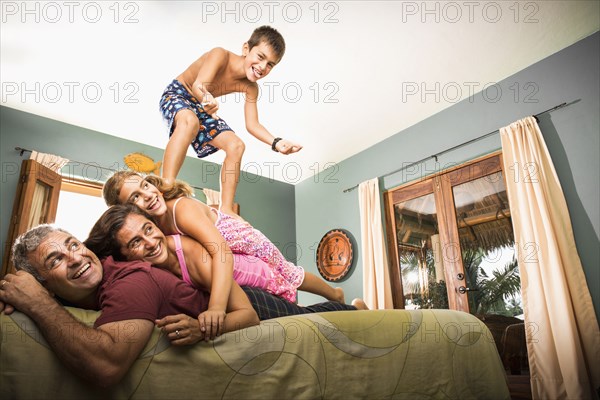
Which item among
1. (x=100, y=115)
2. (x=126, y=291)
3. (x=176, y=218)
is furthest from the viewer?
(x=100, y=115)

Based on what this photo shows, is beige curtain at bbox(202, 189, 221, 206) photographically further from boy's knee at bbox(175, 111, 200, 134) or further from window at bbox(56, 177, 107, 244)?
boy's knee at bbox(175, 111, 200, 134)

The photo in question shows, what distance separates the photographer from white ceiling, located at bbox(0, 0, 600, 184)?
2.72m

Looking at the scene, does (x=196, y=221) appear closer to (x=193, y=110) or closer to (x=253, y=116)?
(x=193, y=110)

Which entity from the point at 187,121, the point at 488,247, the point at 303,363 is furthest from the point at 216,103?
the point at 488,247

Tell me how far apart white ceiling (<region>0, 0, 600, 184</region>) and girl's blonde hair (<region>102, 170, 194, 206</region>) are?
5.69 feet

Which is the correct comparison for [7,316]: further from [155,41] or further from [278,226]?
[278,226]

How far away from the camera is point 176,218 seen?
1.37 m

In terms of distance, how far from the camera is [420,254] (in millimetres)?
4000

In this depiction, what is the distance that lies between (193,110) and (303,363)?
1.24m

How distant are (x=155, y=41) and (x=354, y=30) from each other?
62.7 inches

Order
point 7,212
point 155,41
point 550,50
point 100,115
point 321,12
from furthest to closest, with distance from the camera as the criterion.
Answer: point 100,115 < point 7,212 < point 550,50 < point 155,41 < point 321,12

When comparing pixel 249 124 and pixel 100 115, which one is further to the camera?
pixel 100 115

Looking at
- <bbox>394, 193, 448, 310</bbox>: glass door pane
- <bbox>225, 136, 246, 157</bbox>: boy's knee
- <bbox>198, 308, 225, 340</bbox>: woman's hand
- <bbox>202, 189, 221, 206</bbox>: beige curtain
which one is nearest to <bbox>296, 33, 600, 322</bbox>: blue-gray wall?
<bbox>394, 193, 448, 310</bbox>: glass door pane

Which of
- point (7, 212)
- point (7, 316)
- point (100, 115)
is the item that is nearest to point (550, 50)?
point (7, 316)
